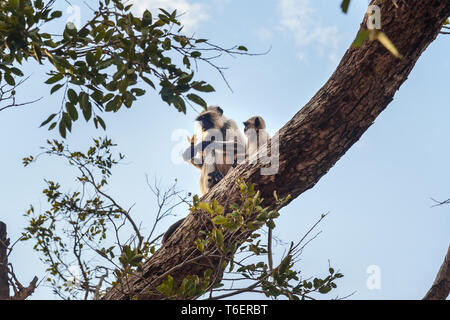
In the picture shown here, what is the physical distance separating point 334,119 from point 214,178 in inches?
90.3

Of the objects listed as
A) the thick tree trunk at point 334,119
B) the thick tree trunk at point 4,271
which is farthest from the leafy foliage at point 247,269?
the thick tree trunk at point 4,271

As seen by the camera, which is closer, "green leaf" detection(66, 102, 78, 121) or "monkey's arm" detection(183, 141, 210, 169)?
"green leaf" detection(66, 102, 78, 121)

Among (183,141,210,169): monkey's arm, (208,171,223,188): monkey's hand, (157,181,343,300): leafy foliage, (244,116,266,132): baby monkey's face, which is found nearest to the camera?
(157,181,343,300): leafy foliage

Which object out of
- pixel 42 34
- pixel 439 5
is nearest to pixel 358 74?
pixel 439 5

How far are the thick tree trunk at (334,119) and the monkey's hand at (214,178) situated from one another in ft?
5.30

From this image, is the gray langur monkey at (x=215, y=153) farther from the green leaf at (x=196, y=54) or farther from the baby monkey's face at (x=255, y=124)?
the green leaf at (x=196, y=54)

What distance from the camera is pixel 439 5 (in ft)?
8.15

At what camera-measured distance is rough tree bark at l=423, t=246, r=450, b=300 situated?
130 inches

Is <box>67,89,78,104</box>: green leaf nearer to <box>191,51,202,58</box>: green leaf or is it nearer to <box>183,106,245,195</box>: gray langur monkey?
<box>191,51,202,58</box>: green leaf

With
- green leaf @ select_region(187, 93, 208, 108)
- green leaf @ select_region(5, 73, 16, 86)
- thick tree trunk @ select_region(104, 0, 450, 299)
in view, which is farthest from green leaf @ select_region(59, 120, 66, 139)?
thick tree trunk @ select_region(104, 0, 450, 299)

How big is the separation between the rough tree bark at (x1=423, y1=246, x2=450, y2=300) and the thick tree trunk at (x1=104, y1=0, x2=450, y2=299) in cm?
127

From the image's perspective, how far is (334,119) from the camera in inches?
111

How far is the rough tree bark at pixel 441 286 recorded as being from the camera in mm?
3309
